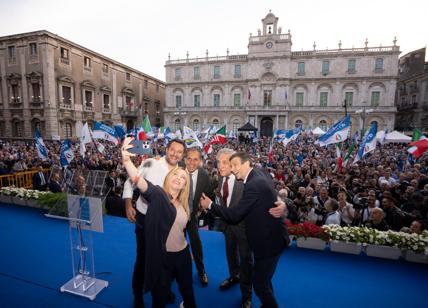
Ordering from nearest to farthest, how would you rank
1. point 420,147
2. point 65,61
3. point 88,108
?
point 420,147, point 65,61, point 88,108

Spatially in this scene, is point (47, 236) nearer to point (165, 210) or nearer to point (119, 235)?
point (119, 235)

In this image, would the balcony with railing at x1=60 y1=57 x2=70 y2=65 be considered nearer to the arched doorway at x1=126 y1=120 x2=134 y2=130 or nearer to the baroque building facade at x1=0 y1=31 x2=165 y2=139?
the baroque building facade at x1=0 y1=31 x2=165 y2=139

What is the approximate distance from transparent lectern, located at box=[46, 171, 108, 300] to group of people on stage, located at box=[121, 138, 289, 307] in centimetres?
59

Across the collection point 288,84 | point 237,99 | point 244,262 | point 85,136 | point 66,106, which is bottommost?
point 244,262

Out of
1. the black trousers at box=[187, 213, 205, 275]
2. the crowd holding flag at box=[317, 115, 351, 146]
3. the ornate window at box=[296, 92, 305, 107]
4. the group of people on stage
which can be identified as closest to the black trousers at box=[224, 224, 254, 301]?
the group of people on stage

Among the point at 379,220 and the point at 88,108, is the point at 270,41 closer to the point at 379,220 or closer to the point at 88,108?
the point at 88,108

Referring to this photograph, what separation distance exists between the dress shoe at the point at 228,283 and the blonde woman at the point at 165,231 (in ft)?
3.38

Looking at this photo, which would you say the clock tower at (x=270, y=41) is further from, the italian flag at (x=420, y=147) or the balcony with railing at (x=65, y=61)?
the italian flag at (x=420, y=147)

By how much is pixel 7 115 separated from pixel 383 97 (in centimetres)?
5167

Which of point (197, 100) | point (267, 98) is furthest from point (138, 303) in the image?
point (197, 100)

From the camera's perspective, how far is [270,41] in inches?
1470

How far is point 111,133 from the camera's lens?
10898 mm

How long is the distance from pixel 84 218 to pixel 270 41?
4039cm

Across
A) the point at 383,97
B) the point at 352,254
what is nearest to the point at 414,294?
the point at 352,254
